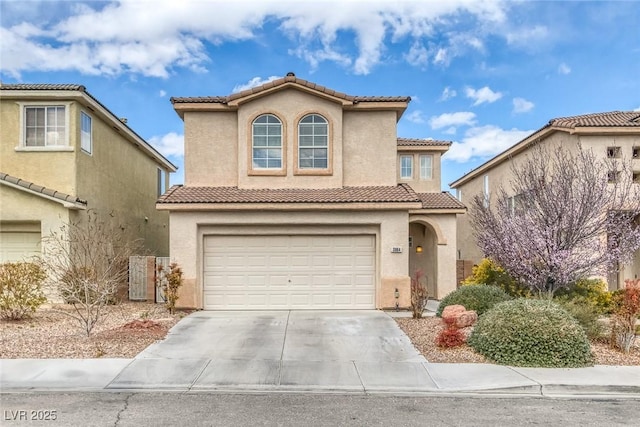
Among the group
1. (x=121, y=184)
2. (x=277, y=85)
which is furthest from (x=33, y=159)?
(x=277, y=85)

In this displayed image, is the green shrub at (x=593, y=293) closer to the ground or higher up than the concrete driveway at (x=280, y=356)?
higher up

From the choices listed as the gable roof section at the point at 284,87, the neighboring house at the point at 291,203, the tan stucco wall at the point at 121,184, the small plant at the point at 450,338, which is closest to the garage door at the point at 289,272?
the neighboring house at the point at 291,203

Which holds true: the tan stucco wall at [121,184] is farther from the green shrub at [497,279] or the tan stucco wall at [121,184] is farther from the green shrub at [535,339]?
the green shrub at [497,279]

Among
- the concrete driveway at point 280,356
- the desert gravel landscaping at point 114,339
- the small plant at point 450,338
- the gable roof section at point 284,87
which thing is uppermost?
the gable roof section at point 284,87

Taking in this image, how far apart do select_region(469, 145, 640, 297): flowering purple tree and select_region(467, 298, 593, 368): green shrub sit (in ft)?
10.6

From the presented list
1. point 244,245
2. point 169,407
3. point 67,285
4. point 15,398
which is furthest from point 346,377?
point 67,285

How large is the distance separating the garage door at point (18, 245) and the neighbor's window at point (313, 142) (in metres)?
8.88

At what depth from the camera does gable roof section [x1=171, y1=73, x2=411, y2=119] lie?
15234 mm

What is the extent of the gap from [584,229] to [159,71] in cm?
1586

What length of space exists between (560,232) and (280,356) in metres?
7.89

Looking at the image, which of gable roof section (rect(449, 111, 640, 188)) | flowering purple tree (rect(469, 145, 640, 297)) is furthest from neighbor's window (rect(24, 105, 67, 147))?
gable roof section (rect(449, 111, 640, 188))

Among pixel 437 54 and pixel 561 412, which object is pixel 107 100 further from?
pixel 561 412

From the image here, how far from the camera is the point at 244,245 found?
48.2 ft

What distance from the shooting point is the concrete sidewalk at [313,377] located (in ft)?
25.0
